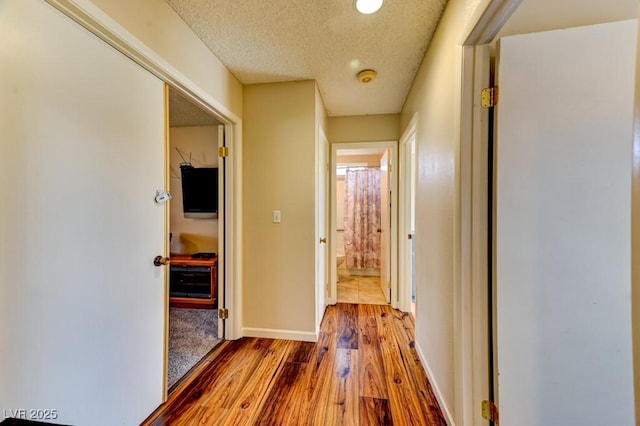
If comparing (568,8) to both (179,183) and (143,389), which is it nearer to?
(143,389)

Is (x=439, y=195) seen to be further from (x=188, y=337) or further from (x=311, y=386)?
(x=188, y=337)

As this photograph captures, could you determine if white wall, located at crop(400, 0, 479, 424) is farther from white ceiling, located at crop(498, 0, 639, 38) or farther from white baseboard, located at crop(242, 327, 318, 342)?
white baseboard, located at crop(242, 327, 318, 342)

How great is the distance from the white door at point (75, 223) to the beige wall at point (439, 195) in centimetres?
164

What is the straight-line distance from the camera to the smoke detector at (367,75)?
7.23 ft

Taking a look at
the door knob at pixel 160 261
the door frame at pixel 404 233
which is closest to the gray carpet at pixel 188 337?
the door knob at pixel 160 261

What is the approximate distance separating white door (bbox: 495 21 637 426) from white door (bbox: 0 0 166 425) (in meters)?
1.76

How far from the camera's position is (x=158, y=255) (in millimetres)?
1509

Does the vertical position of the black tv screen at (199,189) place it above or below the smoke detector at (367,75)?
below

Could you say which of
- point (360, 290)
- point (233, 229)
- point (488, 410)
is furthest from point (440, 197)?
point (360, 290)

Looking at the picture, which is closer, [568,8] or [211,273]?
[568,8]

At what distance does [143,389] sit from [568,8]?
2634mm

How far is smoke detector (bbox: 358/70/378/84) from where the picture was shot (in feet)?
7.23

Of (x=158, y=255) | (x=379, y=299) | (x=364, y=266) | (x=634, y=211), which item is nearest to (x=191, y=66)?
(x=158, y=255)

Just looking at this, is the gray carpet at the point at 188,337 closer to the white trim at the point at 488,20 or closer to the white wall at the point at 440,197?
the white wall at the point at 440,197
